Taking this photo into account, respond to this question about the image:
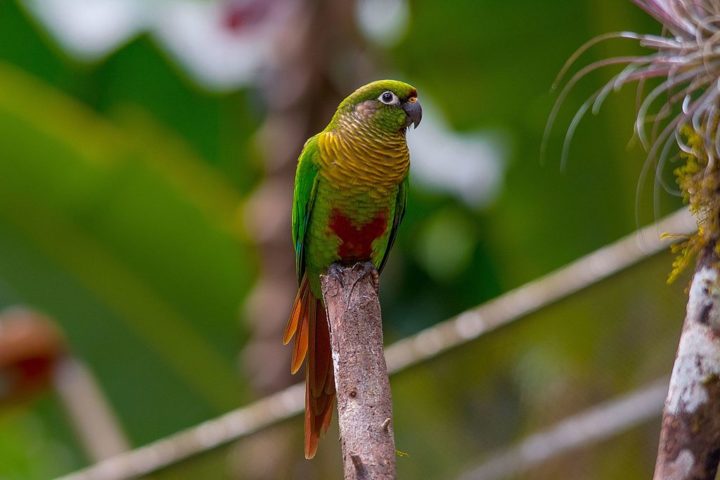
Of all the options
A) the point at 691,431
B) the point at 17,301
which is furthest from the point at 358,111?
the point at 17,301

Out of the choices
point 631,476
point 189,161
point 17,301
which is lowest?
point 631,476

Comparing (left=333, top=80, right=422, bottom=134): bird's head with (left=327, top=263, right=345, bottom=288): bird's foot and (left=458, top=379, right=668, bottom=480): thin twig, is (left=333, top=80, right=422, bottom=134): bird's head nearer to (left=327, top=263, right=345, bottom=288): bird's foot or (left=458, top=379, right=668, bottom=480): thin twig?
(left=327, top=263, right=345, bottom=288): bird's foot

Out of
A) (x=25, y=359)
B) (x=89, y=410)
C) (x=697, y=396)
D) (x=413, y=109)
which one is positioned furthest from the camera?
(x=89, y=410)

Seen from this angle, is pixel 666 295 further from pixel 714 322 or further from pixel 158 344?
pixel 158 344

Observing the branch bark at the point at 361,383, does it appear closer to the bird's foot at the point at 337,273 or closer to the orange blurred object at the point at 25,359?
the bird's foot at the point at 337,273

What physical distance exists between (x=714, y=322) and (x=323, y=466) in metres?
2.47

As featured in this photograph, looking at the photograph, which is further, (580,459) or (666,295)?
(580,459)

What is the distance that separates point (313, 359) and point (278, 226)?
7.18 feet

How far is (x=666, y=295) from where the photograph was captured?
Answer: 3592mm

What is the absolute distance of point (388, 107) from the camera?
116 inches

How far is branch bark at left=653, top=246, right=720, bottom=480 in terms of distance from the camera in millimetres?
1663

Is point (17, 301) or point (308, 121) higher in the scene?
point (17, 301)

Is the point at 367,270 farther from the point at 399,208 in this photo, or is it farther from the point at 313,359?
the point at 399,208

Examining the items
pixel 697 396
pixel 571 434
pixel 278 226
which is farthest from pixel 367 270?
pixel 278 226
